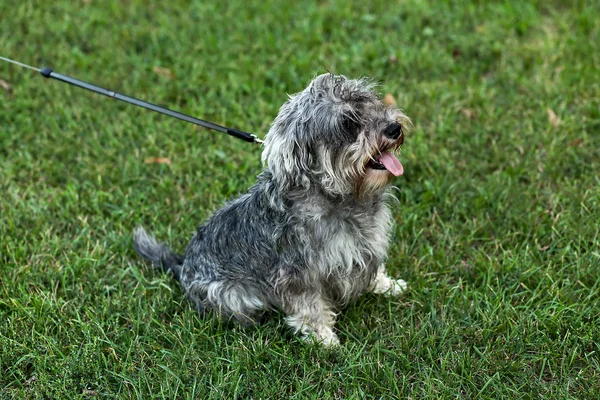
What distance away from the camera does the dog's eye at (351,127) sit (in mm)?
3395

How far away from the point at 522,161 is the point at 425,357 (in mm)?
2195

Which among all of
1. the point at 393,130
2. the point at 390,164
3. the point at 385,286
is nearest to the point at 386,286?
the point at 385,286

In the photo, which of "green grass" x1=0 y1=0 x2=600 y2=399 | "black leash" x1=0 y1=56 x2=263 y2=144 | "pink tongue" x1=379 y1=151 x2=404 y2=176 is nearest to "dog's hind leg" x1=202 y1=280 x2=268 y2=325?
"green grass" x1=0 y1=0 x2=600 y2=399

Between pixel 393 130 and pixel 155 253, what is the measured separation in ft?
6.68

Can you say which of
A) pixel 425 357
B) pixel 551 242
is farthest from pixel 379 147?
pixel 551 242

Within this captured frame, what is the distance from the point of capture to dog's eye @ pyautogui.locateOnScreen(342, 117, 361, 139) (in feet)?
11.1

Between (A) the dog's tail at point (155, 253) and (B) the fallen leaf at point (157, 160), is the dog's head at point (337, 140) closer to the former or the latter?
(A) the dog's tail at point (155, 253)

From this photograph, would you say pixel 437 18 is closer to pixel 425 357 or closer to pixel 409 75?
pixel 409 75

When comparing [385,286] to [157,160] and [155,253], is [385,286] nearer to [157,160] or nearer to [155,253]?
[155,253]

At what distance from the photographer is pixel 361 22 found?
718 centimetres

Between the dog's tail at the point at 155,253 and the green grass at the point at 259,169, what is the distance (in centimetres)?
11

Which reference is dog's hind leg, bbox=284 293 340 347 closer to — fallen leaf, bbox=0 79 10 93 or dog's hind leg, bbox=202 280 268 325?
dog's hind leg, bbox=202 280 268 325

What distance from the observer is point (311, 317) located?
13.0ft

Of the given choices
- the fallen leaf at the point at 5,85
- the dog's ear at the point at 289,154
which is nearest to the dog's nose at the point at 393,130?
the dog's ear at the point at 289,154
